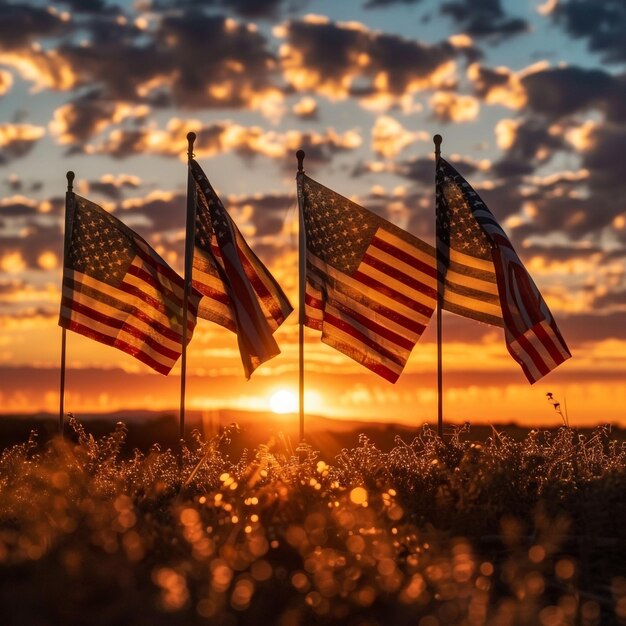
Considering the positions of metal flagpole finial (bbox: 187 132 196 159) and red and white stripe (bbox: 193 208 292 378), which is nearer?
red and white stripe (bbox: 193 208 292 378)

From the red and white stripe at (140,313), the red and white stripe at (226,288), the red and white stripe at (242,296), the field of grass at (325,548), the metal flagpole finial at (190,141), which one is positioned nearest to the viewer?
the field of grass at (325,548)

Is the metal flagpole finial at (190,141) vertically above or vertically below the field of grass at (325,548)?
above

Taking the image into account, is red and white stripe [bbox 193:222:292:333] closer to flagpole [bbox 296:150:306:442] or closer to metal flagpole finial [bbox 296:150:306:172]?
flagpole [bbox 296:150:306:442]

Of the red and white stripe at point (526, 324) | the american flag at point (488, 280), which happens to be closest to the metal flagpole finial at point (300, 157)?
the american flag at point (488, 280)

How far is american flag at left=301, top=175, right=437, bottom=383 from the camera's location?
18.3 metres

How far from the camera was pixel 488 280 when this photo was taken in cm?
1861

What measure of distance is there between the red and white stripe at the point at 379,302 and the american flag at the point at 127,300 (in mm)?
2390

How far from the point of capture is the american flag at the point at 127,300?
19828 millimetres

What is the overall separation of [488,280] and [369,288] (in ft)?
6.41

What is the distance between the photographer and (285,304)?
62.2 feet

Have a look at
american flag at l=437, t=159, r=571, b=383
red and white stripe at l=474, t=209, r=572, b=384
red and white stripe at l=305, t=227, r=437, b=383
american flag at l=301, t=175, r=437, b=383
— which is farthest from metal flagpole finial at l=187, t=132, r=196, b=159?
red and white stripe at l=474, t=209, r=572, b=384

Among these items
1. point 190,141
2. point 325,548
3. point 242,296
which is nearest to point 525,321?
point 242,296

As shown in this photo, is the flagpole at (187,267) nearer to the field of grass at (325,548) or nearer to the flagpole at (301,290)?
the flagpole at (301,290)

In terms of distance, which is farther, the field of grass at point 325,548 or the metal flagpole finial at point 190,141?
the metal flagpole finial at point 190,141
